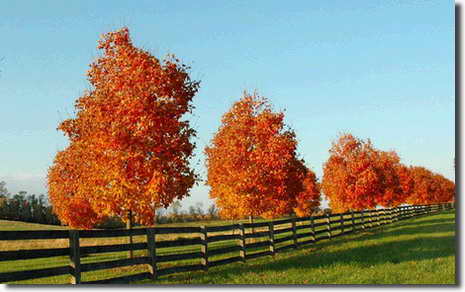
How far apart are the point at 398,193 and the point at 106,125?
4732cm

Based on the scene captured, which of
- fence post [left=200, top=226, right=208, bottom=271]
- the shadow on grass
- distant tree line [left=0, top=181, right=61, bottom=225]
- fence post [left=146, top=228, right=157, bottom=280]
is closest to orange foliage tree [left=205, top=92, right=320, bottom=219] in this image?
the shadow on grass

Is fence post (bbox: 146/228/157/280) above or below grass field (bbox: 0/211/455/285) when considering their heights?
above

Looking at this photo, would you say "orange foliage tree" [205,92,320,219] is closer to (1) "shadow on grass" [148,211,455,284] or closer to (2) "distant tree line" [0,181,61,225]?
(1) "shadow on grass" [148,211,455,284]

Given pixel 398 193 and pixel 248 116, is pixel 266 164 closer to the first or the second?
pixel 248 116

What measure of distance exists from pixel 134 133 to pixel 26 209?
114ft

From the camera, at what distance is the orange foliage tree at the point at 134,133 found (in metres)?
17.7

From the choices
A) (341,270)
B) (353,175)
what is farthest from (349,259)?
(353,175)

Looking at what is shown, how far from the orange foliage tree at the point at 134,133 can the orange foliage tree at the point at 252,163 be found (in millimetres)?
10241

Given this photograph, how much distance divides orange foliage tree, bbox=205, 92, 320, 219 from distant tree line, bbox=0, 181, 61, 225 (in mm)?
23414

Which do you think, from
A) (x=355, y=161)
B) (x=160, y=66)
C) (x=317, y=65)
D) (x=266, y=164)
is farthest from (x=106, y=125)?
(x=355, y=161)

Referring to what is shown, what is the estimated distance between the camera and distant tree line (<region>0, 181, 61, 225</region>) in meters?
48.0

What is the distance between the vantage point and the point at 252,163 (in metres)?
29.5

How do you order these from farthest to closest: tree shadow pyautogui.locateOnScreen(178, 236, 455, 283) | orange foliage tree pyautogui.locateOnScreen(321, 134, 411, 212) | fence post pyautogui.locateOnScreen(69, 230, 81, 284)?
orange foliage tree pyautogui.locateOnScreen(321, 134, 411, 212)
tree shadow pyautogui.locateOnScreen(178, 236, 455, 283)
fence post pyautogui.locateOnScreen(69, 230, 81, 284)

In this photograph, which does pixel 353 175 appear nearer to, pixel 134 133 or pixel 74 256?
pixel 134 133
